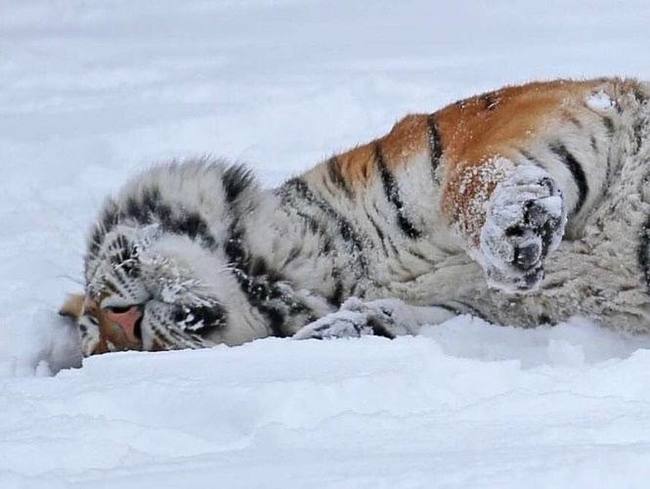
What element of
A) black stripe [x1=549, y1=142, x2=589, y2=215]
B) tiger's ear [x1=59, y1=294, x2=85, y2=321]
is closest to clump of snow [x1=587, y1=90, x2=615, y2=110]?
black stripe [x1=549, y1=142, x2=589, y2=215]

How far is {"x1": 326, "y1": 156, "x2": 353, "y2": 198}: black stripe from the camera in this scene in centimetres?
342

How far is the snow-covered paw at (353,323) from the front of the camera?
3025 millimetres

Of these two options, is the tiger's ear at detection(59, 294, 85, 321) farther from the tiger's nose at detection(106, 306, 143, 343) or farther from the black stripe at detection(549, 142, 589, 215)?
the black stripe at detection(549, 142, 589, 215)

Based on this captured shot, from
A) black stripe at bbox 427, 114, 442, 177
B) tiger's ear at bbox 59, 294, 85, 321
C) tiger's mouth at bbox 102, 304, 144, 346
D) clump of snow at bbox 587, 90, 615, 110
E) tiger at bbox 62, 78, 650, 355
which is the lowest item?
tiger's ear at bbox 59, 294, 85, 321

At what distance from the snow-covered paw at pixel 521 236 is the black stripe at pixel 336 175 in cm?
60

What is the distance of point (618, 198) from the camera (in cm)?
309

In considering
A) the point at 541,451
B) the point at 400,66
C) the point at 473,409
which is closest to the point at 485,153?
the point at 473,409

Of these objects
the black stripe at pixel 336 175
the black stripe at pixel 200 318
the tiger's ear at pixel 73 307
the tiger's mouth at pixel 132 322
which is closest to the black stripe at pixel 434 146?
the black stripe at pixel 336 175

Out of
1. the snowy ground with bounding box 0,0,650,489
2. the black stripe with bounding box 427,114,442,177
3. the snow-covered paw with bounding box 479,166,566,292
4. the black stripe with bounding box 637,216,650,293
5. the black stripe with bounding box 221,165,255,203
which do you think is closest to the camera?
the snowy ground with bounding box 0,0,650,489

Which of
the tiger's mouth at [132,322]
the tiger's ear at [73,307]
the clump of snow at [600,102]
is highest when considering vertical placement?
the clump of snow at [600,102]

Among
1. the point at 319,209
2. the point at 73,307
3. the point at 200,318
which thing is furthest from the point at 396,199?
the point at 73,307

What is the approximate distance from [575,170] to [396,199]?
431mm

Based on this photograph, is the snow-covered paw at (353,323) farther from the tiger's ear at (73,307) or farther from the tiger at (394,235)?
the tiger's ear at (73,307)

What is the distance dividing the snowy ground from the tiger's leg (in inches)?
4.6
